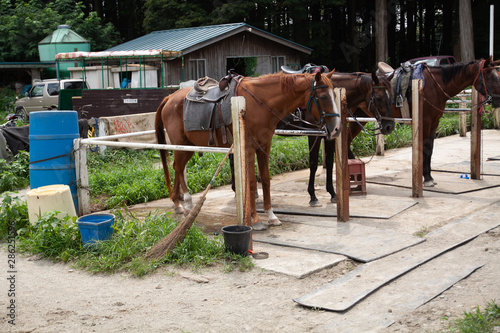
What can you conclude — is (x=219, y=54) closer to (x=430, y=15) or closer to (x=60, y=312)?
(x=430, y=15)

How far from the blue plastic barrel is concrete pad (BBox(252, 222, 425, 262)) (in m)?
2.86

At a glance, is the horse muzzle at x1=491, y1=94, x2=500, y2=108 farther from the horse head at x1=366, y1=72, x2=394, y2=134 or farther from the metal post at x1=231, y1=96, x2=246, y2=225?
the metal post at x1=231, y1=96, x2=246, y2=225

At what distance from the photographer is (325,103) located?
6.54 metres

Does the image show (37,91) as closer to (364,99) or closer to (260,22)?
(260,22)

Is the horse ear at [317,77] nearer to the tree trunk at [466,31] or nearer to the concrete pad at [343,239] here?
the concrete pad at [343,239]

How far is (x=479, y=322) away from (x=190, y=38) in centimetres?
2255

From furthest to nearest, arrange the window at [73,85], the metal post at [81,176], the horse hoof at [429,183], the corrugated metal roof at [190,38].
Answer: the corrugated metal roof at [190,38] → the window at [73,85] → the horse hoof at [429,183] → the metal post at [81,176]

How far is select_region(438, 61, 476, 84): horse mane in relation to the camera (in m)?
9.09

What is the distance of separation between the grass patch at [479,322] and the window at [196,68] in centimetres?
2147

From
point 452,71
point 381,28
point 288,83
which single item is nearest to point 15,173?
point 288,83

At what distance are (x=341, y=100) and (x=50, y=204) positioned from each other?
3.93 meters

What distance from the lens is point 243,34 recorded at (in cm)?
2559

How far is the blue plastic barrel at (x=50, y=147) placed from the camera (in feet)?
23.8

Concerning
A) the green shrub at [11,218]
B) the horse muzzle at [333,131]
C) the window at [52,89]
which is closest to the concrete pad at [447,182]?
the horse muzzle at [333,131]
